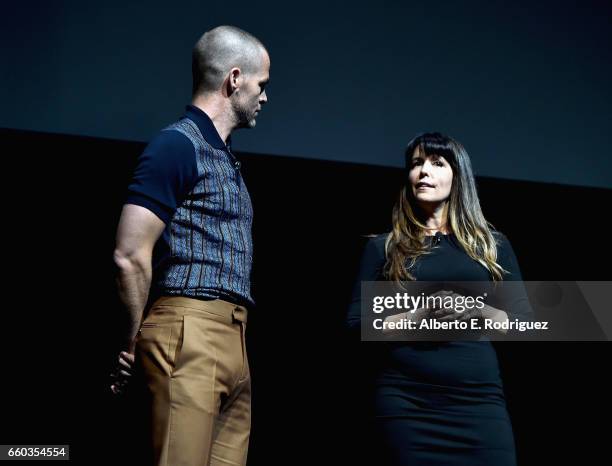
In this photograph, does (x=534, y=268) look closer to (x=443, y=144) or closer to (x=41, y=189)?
(x=443, y=144)

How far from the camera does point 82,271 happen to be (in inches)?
90.4

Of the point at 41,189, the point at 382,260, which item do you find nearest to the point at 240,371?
the point at 382,260

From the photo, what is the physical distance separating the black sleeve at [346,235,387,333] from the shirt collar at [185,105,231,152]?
2.24ft

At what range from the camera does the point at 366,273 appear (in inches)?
72.4

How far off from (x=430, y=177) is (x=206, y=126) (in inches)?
32.1

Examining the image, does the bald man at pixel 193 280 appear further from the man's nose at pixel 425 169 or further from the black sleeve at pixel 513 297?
the black sleeve at pixel 513 297

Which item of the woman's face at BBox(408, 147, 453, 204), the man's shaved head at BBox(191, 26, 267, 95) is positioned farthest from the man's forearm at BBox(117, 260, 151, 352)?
the woman's face at BBox(408, 147, 453, 204)

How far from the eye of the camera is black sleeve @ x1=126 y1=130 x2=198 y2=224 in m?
1.14

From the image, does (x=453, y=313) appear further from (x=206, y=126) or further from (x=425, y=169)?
(x=206, y=126)

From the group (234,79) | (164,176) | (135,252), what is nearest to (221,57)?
(234,79)

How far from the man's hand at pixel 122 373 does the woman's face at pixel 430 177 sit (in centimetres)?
101

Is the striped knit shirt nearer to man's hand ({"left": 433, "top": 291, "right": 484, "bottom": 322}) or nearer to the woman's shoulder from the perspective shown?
man's hand ({"left": 433, "top": 291, "right": 484, "bottom": 322})

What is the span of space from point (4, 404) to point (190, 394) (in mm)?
1386

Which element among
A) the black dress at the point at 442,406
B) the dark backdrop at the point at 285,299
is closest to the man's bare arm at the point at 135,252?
the black dress at the point at 442,406
